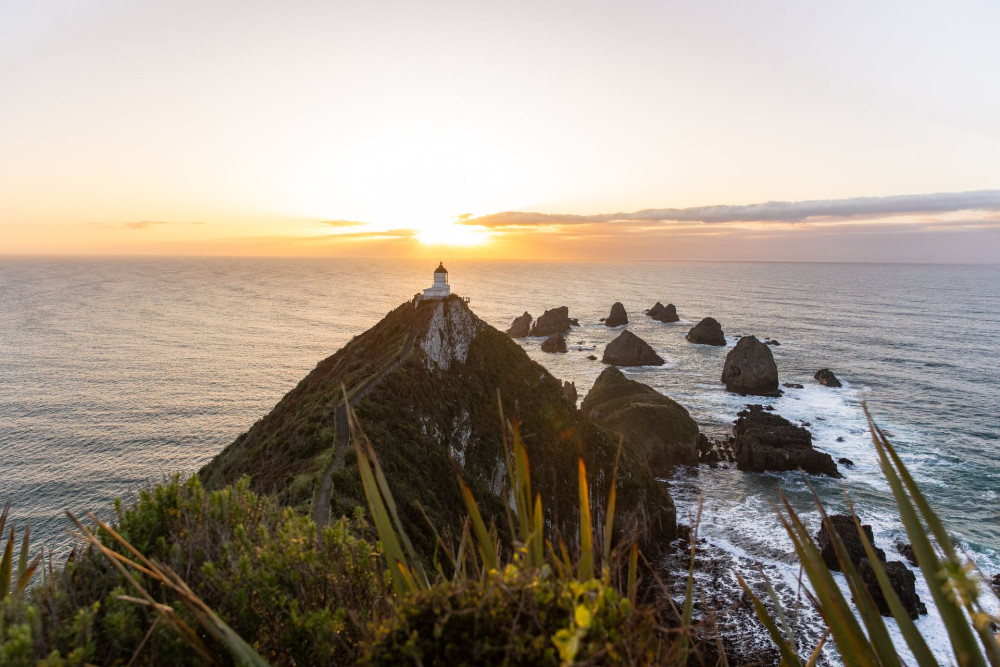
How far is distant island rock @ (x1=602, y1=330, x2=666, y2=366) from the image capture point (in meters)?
87.4

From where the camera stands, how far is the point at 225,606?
491 centimetres

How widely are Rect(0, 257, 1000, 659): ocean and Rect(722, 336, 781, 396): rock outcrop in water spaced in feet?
7.85

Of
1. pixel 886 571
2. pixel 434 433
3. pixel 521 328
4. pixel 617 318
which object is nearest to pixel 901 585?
pixel 886 571

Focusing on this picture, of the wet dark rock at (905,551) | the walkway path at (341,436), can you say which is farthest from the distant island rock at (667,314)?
the walkway path at (341,436)

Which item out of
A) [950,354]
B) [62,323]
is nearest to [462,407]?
[950,354]

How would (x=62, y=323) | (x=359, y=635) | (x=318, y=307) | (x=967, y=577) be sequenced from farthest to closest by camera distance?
1. (x=318, y=307)
2. (x=62, y=323)
3. (x=359, y=635)
4. (x=967, y=577)

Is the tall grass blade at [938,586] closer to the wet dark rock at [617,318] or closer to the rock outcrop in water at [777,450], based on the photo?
the rock outcrop in water at [777,450]

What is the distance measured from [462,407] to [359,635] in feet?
98.9

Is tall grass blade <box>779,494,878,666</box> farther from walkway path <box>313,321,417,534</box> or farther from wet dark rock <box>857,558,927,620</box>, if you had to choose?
wet dark rock <box>857,558,927,620</box>

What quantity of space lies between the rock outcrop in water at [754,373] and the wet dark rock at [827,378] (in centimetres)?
868

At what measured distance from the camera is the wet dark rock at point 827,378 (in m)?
73.9

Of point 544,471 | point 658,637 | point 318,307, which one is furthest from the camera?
point 318,307

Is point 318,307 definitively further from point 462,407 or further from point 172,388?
point 462,407

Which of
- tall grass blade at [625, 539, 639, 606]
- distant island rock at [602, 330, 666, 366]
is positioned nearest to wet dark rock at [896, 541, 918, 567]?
tall grass blade at [625, 539, 639, 606]
